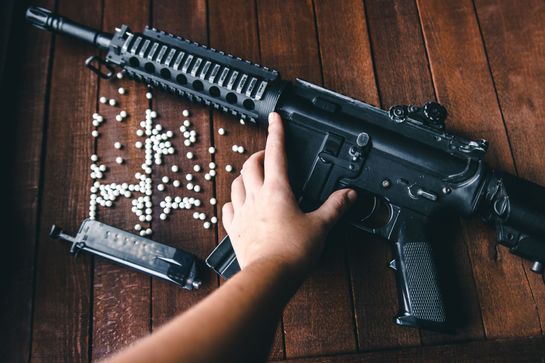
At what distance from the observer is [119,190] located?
1268 millimetres

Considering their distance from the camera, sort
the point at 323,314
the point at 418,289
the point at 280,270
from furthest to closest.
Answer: the point at 323,314, the point at 418,289, the point at 280,270

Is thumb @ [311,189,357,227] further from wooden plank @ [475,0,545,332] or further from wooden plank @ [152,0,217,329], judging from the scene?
wooden plank @ [475,0,545,332]

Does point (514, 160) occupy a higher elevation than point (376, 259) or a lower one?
higher

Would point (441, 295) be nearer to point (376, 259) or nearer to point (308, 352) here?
point (376, 259)

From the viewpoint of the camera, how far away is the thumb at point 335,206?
102 centimetres

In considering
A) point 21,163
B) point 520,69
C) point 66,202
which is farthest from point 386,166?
point 21,163

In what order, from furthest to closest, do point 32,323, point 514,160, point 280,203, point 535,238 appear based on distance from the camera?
point 514,160 → point 32,323 → point 535,238 → point 280,203

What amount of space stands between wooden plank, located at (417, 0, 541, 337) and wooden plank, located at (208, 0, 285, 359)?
498 millimetres

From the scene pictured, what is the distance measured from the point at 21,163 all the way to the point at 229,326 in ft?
3.15

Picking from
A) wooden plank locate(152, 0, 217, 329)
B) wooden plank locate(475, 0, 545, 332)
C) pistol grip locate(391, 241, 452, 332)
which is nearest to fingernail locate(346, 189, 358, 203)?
pistol grip locate(391, 241, 452, 332)

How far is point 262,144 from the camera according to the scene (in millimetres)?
1311

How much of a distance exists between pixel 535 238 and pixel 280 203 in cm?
58

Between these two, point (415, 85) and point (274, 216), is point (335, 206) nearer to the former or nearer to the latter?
point (274, 216)

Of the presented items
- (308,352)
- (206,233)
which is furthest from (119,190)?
(308,352)
